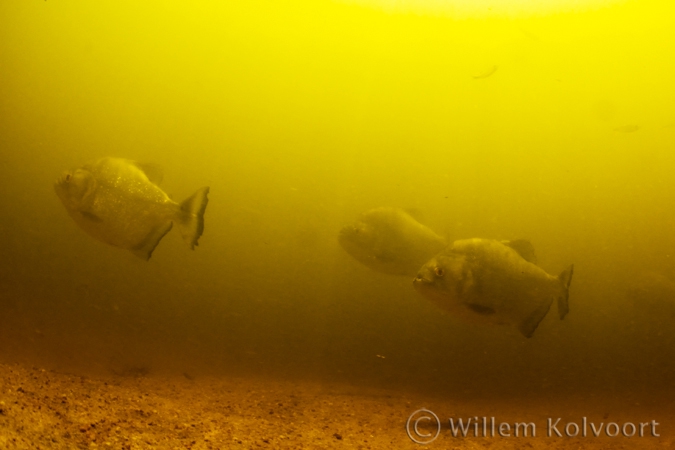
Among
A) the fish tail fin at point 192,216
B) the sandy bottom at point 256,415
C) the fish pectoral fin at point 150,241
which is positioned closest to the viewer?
the sandy bottom at point 256,415

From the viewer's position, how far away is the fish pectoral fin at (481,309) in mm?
3133

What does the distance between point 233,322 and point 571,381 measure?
552 cm

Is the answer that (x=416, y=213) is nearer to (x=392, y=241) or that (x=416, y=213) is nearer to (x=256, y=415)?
(x=392, y=241)

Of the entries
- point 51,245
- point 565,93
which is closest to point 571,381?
point 51,245

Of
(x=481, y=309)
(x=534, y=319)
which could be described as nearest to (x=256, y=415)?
(x=481, y=309)

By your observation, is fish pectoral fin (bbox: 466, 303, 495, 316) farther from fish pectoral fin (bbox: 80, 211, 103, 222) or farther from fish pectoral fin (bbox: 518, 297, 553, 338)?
fish pectoral fin (bbox: 80, 211, 103, 222)

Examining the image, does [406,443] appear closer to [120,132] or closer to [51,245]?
[51,245]

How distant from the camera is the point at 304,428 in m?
2.84

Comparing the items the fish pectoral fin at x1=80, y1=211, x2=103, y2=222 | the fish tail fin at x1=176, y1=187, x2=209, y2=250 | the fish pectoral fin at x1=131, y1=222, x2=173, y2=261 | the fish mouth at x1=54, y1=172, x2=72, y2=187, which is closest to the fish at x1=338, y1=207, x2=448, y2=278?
the fish tail fin at x1=176, y1=187, x2=209, y2=250

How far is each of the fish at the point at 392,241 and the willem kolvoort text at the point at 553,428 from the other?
129 centimetres

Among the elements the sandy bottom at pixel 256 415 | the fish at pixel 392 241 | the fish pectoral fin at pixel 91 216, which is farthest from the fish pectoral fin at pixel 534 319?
the fish pectoral fin at pixel 91 216

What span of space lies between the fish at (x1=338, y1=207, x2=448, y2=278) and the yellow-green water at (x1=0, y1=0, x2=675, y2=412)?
0.47 metres

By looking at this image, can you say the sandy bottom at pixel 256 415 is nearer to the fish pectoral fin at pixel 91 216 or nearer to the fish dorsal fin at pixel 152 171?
the fish pectoral fin at pixel 91 216

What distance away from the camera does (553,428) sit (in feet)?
11.8
